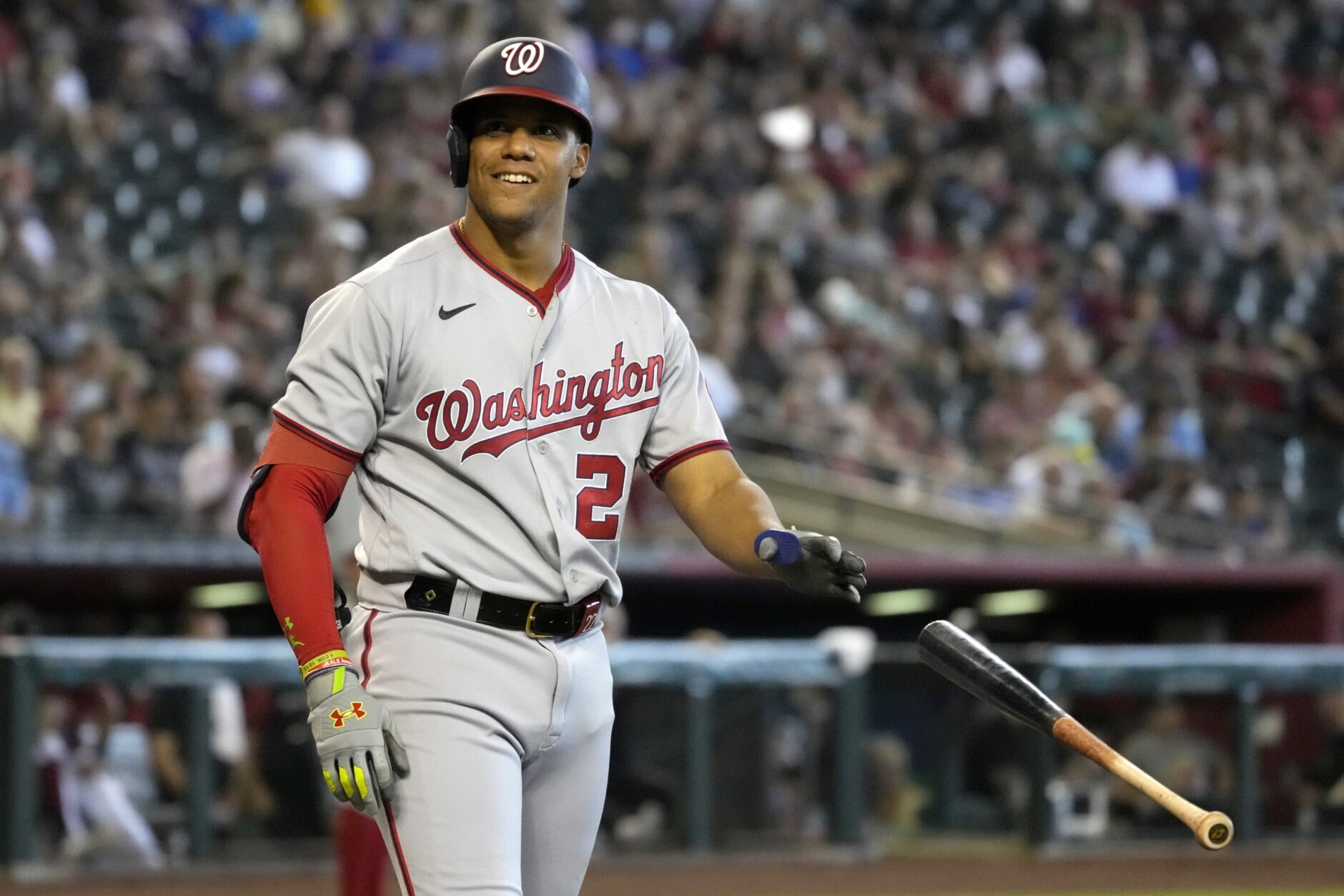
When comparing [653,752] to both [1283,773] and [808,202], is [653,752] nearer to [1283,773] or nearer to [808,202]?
[1283,773]

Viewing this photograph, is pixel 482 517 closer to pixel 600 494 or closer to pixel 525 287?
pixel 600 494

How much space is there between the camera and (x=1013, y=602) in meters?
12.1

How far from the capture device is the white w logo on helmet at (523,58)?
3076 millimetres

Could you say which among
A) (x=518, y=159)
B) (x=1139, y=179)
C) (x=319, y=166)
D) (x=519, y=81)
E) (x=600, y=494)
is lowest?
(x=600, y=494)

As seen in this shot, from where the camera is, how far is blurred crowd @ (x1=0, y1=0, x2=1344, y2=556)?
10.1 meters

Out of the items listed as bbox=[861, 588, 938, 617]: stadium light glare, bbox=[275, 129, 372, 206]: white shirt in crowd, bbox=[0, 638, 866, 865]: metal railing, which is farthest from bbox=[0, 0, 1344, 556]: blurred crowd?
bbox=[0, 638, 866, 865]: metal railing

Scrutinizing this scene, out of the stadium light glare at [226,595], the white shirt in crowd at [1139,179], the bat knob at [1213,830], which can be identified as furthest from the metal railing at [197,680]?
the white shirt in crowd at [1139,179]

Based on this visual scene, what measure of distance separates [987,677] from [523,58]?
1243mm

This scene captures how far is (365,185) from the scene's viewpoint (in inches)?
468

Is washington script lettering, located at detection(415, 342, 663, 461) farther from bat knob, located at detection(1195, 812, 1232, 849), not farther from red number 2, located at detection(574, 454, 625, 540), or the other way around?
bat knob, located at detection(1195, 812, 1232, 849)

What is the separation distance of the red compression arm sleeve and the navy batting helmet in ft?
1.87

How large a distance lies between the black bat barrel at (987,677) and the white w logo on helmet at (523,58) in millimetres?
1088

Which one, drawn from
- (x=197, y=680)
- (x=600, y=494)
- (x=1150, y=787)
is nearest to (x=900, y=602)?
(x=197, y=680)

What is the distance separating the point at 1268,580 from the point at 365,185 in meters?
5.83
